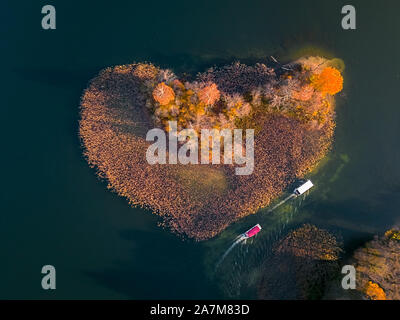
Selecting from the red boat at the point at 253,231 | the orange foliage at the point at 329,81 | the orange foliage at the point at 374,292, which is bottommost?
the orange foliage at the point at 374,292

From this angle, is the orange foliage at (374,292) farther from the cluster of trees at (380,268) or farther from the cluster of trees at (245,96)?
the cluster of trees at (245,96)

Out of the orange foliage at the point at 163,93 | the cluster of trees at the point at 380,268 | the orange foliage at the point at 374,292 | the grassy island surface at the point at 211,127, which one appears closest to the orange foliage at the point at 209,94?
the grassy island surface at the point at 211,127

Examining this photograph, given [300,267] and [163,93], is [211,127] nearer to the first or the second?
[163,93]

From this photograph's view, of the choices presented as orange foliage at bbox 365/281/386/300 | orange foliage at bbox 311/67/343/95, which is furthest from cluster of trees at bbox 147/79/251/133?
orange foliage at bbox 365/281/386/300

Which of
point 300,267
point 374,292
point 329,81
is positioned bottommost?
point 374,292

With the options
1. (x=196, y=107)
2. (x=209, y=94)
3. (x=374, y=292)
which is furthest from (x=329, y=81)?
(x=374, y=292)

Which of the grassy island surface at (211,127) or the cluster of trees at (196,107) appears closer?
the cluster of trees at (196,107)

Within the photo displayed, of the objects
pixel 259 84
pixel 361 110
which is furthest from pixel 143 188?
pixel 361 110

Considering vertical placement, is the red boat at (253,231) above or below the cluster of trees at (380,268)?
above

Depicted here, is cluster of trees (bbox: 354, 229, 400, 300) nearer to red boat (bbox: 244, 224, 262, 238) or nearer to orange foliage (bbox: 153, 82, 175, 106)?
red boat (bbox: 244, 224, 262, 238)
